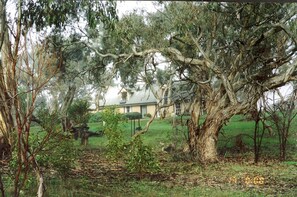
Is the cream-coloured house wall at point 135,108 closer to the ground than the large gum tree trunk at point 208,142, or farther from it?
farther from it

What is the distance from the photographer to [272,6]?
373 cm

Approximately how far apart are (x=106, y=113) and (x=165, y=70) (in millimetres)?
813

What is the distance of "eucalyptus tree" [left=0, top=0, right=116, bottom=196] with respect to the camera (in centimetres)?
251

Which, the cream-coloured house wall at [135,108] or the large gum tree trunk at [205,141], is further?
the large gum tree trunk at [205,141]

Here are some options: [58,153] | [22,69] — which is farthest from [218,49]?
[22,69]

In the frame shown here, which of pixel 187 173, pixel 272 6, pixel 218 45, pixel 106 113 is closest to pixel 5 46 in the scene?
pixel 106 113

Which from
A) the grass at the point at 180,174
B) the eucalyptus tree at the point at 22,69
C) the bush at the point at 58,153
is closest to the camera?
the eucalyptus tree at the point at 22,69

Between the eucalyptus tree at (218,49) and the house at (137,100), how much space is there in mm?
260

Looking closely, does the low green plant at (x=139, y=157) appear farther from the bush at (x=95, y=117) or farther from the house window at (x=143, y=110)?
the bush at (x=95, y=117)

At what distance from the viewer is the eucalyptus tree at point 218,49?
3.62 m

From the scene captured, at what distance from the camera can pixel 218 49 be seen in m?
3.82

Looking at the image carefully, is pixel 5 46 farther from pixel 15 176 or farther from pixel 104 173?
pixel 104 173
